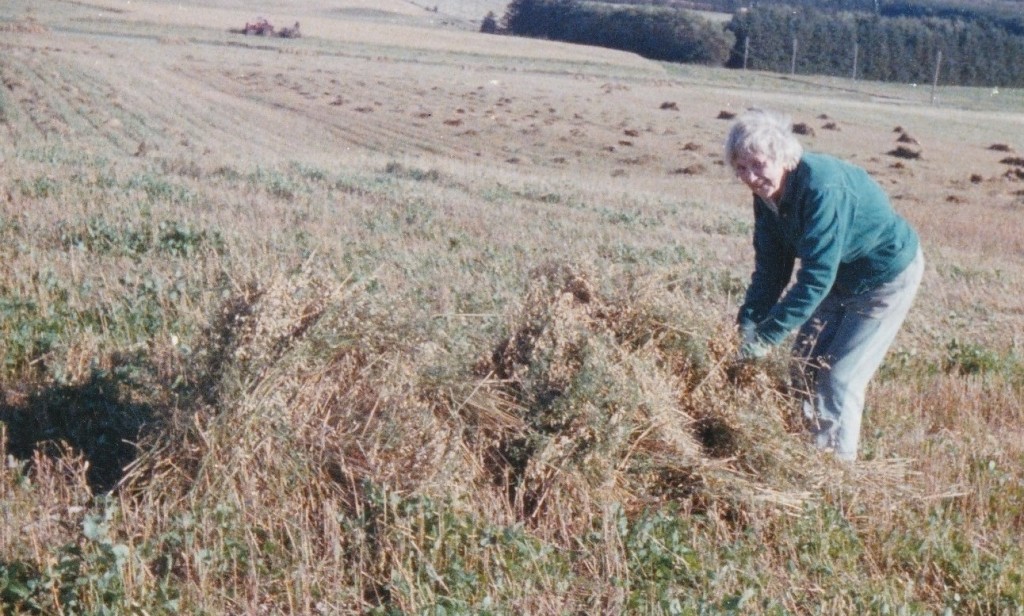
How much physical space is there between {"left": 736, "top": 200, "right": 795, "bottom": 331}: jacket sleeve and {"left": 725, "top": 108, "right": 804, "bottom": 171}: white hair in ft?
1.51

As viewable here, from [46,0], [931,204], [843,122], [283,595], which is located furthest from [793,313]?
[46,0]

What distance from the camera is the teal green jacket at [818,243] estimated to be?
15.2ft

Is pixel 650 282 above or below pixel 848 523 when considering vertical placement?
above

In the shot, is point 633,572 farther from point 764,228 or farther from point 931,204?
point 931,204

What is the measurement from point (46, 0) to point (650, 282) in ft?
255

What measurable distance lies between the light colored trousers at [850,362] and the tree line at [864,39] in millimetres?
73842

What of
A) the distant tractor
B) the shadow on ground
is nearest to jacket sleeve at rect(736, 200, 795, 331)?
the shadow on ground

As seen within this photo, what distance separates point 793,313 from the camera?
471 centimetres

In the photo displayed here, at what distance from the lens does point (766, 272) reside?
518cm

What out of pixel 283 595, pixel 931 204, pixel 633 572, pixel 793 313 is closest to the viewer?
pixel 283 595

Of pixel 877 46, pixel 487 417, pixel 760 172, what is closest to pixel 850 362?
pixel 760 172

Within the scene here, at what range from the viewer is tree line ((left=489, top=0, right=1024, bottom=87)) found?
244 feet

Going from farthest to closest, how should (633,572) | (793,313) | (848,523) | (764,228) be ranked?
(764,228)
(793,313)
(848,523)
(633,572)

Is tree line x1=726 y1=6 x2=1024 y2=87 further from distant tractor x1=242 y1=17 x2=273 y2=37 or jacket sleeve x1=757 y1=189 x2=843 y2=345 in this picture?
jacket sleeve x1=757 y1=189 x2=843 y2=345
